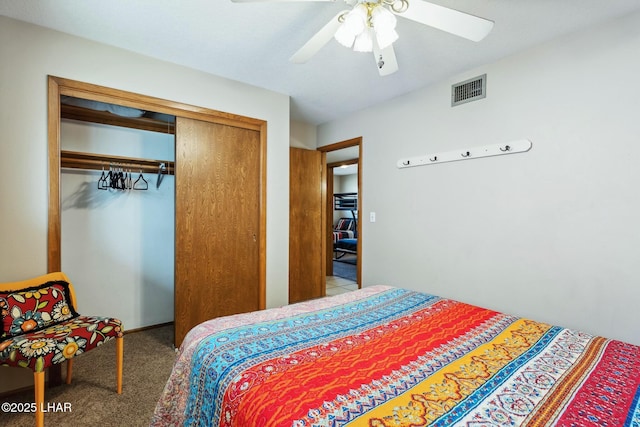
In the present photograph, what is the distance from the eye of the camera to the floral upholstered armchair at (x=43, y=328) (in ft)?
5.16

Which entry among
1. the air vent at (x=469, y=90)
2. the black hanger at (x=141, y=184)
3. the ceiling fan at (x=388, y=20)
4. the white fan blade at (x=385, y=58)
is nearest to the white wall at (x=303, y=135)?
the black hanger at (x=141, y=184)

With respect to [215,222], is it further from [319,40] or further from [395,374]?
[395,374]

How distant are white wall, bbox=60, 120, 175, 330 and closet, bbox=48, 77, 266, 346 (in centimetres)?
7

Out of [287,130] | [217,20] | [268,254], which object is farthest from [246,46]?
[268,254]

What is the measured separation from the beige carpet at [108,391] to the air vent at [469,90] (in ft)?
11.1

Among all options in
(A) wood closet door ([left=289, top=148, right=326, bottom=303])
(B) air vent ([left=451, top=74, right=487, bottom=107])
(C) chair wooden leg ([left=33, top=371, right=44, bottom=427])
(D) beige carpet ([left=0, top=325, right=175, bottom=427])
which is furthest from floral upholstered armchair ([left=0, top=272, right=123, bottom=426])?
(B) air vent ([left=451, top=74, right=487, bottom=107])

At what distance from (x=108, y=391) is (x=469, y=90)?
3.71 meters

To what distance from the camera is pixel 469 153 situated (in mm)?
2604

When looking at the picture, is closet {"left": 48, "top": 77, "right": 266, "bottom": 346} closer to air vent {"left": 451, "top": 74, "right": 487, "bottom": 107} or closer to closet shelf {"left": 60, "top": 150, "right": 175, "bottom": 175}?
closet shelf {"left": 60, "top": 150, "right": 175, "bottom": 175}

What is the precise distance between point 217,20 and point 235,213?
1.65 meters

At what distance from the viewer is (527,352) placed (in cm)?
126

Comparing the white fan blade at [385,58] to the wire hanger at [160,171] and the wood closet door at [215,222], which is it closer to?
the wood closet door at [215,222]

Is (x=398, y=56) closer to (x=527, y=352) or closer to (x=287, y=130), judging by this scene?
(x=287, y=130)

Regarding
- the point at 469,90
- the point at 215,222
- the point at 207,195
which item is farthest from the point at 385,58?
the point at 215,222
